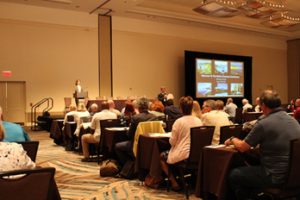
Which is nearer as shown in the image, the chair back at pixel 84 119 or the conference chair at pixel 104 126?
the conference chair at pixel 104 126

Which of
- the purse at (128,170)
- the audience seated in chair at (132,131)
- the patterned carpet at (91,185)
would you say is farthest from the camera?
the purse at (128,170)

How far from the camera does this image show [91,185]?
200 inches

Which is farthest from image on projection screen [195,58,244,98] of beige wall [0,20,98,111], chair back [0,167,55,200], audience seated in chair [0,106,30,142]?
chair back [0,167,55,200]

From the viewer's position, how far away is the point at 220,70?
17.6 m

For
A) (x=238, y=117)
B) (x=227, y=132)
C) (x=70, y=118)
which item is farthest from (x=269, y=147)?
(x=238, y=117)

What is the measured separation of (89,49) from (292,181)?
40.6 ft

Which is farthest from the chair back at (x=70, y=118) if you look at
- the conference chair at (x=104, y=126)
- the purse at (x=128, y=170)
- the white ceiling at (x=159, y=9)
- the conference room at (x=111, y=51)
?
the white ceiling at (x=159, y=9)

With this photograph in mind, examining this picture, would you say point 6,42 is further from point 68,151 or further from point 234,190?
point 234,190

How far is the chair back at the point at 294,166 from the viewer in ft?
9.55

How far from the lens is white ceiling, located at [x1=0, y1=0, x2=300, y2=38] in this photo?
13055 mm

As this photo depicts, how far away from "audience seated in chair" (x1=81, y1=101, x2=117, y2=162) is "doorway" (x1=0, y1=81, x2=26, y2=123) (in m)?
7.26

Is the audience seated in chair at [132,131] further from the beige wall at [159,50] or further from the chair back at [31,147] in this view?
the beige wall at [159,50]

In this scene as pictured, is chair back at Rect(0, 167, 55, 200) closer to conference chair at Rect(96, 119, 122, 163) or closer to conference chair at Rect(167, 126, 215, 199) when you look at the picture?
conference chair at Rect(167, 126, 215, 199)

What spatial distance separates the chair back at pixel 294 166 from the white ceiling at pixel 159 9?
11066 mm
